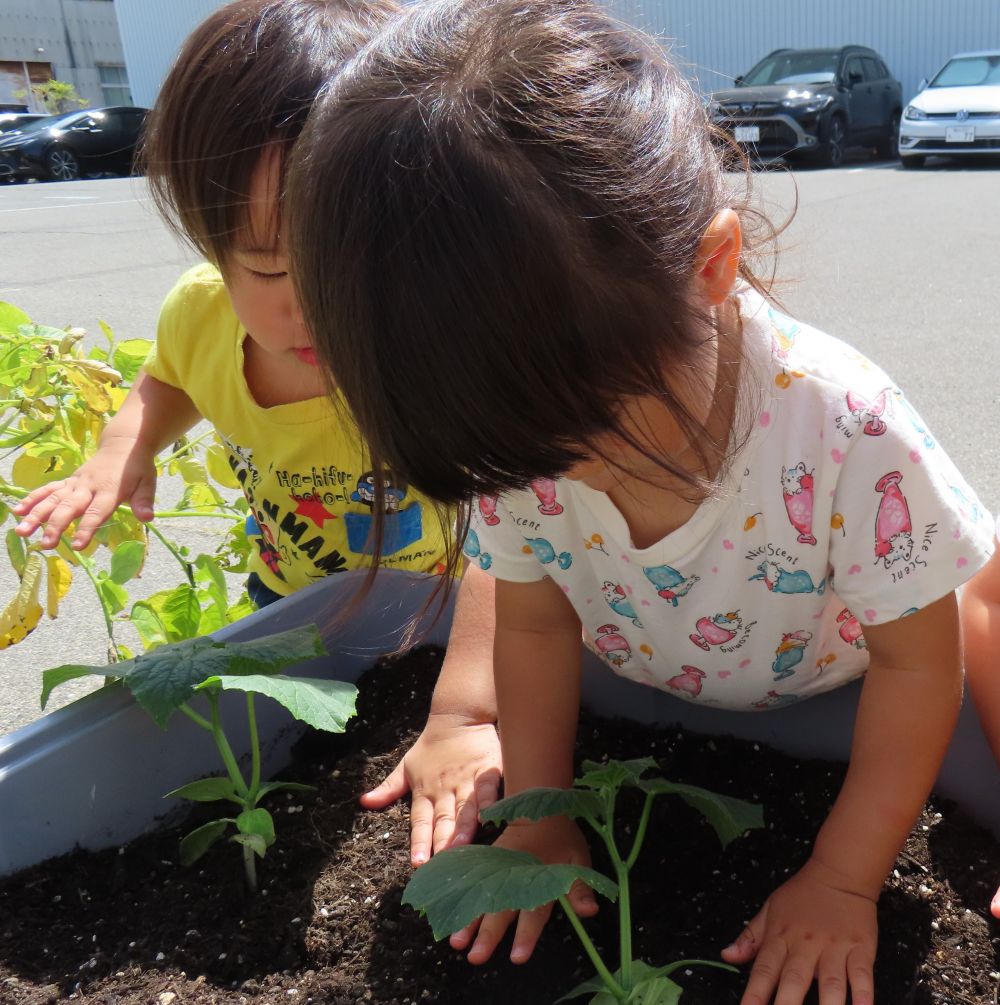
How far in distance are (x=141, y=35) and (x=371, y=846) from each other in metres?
21.5

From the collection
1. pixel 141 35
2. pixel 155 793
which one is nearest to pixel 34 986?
pixel 155 793

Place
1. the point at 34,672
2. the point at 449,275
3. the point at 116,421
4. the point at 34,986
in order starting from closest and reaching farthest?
the point at 449,275
the point at 34,986
the point at 116,421
the point at 34,672

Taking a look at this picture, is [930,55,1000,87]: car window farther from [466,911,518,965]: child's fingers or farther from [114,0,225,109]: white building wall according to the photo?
[114,0,225,109]: white building wall

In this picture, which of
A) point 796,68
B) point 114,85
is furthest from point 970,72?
point 114,85

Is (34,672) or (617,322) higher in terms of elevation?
(617,322)

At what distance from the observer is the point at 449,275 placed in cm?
61

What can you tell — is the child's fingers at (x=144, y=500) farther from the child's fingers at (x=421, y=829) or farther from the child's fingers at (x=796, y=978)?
the child's fingers at (x=796, y=978)

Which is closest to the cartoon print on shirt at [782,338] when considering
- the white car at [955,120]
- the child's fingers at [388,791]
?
the child's fingers at [388,791]

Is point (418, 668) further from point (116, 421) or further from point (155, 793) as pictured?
point (116, 421)

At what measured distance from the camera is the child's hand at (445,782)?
3.30 ft

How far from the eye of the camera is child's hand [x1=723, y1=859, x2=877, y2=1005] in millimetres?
800

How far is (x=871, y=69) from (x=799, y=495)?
1126 centimetres

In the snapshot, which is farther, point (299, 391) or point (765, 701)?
point (299, 391)

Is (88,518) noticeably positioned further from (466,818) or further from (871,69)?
(871,69)
